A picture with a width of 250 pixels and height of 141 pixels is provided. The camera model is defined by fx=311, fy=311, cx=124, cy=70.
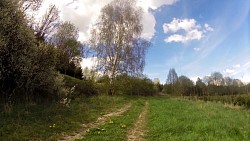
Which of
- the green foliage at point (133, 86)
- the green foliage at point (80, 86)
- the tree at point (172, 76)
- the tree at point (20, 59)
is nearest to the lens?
the tree at point (20, 59)

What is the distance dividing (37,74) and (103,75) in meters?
26.8

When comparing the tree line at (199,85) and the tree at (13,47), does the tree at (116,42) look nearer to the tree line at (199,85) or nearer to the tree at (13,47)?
the tree at (13,47)

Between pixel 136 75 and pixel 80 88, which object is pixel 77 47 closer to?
pixel 136 75

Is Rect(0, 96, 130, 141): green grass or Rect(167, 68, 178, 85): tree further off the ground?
Rect(167, 68, 178, 85): tree

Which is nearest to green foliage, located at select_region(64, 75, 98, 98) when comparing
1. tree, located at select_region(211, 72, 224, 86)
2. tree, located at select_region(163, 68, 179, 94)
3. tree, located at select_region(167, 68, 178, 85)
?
tree, located at select_region(163, 68, 179, 94)

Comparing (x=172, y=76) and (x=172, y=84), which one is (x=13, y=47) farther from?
(x=172, y=76)

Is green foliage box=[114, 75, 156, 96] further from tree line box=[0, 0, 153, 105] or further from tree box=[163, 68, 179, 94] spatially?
tree box=[163, 68, 179, 94]

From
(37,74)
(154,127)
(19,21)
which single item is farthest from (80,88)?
(154,127)

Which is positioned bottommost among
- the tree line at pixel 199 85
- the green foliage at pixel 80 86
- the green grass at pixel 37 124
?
the green grass at pixel 37 124

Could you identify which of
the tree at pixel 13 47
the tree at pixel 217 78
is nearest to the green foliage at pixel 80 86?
the tree at pixel 13 47

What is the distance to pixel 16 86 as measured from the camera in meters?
22.0

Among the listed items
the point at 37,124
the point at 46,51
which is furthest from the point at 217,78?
the point at 37,124

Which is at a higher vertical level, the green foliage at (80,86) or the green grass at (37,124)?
the green foliage at (80,86)

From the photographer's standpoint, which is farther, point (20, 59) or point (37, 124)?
point (20, 59)
